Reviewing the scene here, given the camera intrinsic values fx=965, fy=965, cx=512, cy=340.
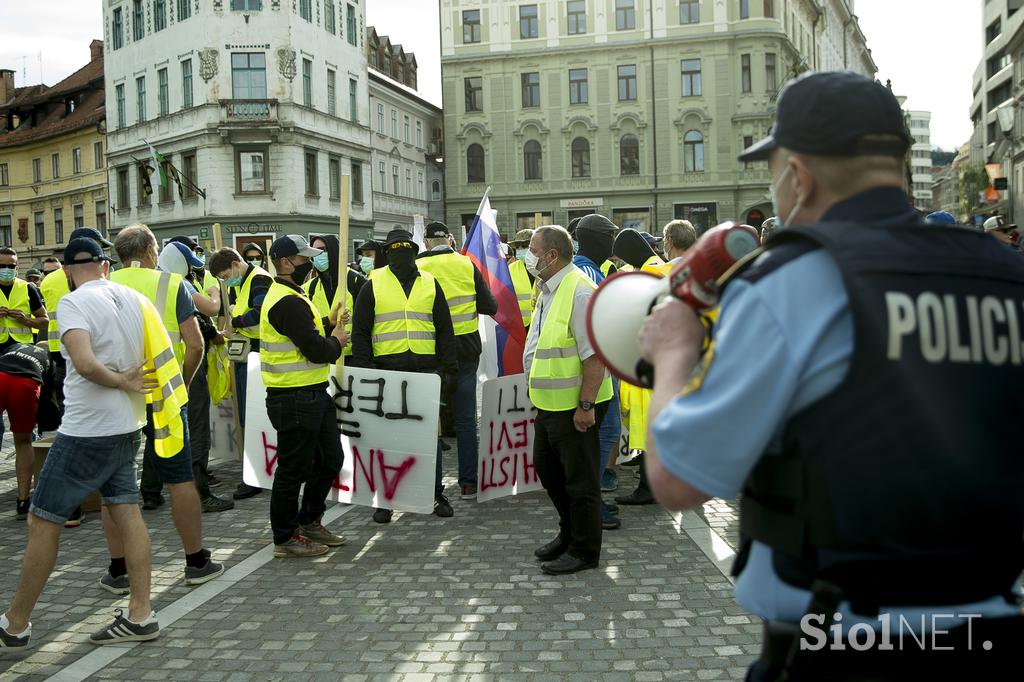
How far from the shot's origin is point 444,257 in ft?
28.0

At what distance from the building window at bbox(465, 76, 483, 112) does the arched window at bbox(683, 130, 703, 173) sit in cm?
1105

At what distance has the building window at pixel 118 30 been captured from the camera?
4494cm

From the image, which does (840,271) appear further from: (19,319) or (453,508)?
(19,319)

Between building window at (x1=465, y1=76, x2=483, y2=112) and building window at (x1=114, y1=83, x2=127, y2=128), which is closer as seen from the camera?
building window at (x1=114, y1=83, x2=127, y2=128)

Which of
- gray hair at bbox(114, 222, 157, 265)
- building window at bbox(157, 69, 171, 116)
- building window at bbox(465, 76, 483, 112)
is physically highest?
building window at bbox(465, 76, 483, 112)

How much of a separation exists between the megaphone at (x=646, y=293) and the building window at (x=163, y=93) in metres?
44.2

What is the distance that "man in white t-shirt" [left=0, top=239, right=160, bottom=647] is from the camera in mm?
4543

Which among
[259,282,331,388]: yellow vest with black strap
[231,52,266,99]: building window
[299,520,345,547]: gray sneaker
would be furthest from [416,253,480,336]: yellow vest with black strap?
[231,52,266,99]: building window

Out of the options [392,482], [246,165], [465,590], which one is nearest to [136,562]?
[465,590]

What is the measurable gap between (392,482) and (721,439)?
17.7 feet

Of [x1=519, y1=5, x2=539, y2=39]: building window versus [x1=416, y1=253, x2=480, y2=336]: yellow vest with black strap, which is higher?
[x1=519, y1=5, x2=539, y2=39]: building window

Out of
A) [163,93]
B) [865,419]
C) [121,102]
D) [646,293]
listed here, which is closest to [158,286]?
[646,293]

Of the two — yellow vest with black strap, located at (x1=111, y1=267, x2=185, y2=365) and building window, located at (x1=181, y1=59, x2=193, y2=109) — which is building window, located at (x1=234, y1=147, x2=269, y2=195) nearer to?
building window, located at (x1=181, y1=59, x2=193, y2=109)

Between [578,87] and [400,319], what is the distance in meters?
45.6
